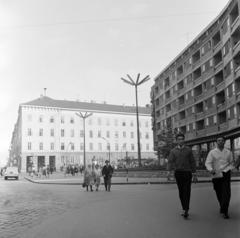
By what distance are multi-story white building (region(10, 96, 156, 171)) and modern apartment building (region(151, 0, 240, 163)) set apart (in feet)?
84.3

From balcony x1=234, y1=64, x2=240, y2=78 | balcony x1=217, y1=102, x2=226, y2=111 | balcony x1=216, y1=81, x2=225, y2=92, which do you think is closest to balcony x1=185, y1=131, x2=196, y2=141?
balcony x1=217, y1=102, x2=226, y2=111

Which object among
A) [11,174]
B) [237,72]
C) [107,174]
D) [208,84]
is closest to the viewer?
[107,174]

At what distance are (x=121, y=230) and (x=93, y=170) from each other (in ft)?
54.5

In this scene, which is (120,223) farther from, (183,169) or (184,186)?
(183,169)

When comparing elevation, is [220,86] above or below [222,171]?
above

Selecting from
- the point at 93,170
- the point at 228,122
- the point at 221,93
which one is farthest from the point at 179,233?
the point at 221,93

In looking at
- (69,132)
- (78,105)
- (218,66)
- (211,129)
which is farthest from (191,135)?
(78,105)

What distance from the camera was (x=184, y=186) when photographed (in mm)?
9117

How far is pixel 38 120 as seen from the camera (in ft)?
332

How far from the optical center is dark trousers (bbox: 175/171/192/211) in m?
9.07

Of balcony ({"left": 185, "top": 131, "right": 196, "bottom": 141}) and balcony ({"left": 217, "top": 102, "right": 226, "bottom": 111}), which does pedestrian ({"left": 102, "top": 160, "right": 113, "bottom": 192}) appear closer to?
balcony ({"left": 217, "top": 102, "right": 226, "bottom": 111})

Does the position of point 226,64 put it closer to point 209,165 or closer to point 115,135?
point 209,165

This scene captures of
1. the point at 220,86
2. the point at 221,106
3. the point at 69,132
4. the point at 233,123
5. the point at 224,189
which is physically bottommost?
the point at 224,189

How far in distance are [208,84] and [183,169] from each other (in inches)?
1912
